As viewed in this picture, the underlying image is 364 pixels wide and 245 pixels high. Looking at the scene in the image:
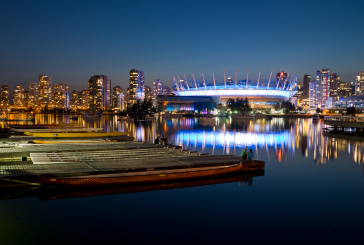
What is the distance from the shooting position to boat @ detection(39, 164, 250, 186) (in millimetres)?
11773

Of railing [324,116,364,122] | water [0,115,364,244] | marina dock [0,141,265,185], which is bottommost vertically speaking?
water [0,115,364,244]

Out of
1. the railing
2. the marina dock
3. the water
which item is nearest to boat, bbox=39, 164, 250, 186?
the marina dock

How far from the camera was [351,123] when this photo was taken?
36.8 m

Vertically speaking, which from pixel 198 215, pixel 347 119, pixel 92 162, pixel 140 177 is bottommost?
pixel 198 215

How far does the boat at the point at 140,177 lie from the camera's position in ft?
38.6

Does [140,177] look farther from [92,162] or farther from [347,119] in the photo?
[347,119]

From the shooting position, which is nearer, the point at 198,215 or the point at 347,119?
the point at 198,215

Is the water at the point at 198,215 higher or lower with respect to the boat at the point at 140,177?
lower

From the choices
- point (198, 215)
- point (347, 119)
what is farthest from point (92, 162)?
point (347, 119)

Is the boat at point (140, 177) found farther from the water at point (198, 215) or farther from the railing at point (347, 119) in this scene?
the railing at point (347, 119)

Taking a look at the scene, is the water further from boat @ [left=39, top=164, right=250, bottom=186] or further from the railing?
the railing

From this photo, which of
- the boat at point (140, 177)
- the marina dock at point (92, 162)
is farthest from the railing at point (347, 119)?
the boat at point (140, 177)

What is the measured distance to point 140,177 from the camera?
12805 mm

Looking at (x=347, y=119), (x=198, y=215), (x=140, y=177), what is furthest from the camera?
(x=347, y=119)
